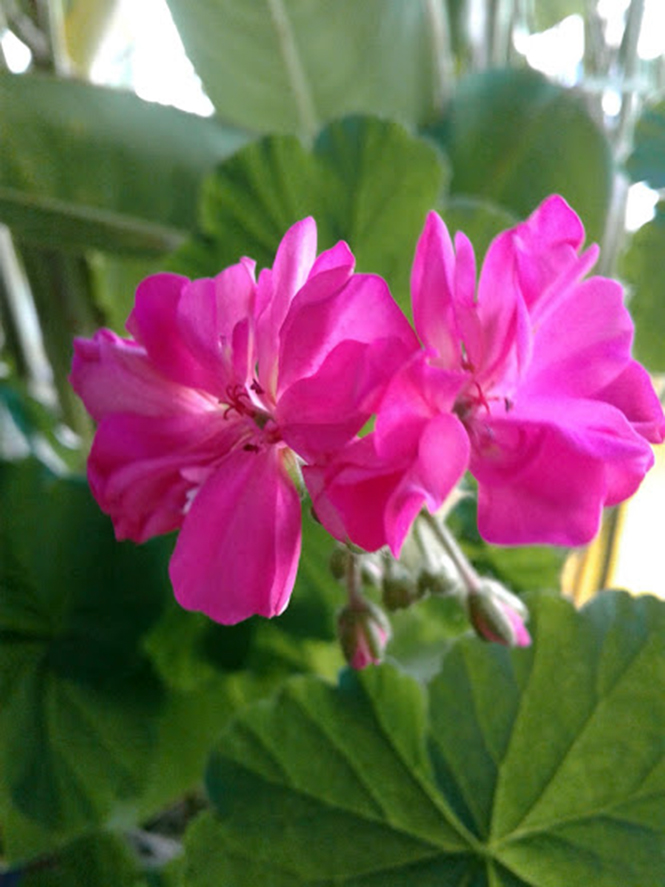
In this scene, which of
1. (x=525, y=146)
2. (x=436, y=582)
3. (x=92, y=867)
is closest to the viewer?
(x=436, y=582)

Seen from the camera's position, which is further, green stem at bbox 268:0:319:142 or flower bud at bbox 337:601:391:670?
green stem at bbox 268:0:319:142

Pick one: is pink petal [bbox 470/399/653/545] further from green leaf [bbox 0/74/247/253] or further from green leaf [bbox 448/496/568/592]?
green leaf [bbox 0/74/247/253]

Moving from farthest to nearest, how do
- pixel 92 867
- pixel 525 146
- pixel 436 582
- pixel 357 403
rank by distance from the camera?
pixel 525 146
pixel 92 867
pixel 436 582
pixel 357 403

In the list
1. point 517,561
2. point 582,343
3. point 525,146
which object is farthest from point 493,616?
point 525,146

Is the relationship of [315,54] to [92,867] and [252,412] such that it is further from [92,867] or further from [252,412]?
[92,867]

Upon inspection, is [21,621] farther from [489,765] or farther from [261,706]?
[489,765]

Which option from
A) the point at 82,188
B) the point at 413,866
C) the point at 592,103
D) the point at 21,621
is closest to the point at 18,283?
the point at 82,188

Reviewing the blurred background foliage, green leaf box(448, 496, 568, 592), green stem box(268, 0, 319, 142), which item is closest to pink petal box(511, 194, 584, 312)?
the blurred background foliage
